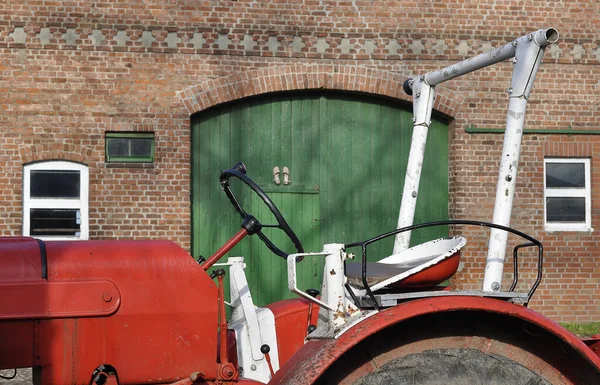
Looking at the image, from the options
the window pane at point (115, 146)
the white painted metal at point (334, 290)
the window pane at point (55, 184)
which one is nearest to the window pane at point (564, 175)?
the window pane at point (115, 146)

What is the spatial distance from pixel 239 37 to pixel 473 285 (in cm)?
475

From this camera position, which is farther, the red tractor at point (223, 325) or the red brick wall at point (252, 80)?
the red brick wall at point (252, 80)

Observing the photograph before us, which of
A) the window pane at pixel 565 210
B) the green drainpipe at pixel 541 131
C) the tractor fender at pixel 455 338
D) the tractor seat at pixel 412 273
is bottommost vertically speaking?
the tractor fender at pixel 455 338

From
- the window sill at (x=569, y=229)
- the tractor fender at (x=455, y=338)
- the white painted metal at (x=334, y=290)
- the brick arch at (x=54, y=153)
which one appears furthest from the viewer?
the window sill at (x=569, y=229)

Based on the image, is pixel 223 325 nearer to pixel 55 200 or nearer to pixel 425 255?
pixel 425 255

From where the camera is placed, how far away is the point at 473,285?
1230 cm

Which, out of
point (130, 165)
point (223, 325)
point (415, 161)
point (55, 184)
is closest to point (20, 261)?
point (223, 325)

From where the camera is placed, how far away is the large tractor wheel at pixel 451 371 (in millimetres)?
A: 3367

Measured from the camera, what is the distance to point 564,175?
12688 mm

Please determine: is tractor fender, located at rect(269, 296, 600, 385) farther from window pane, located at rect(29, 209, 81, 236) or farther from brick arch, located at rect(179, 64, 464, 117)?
window pane, located at rect(29, 209, 81, 236)

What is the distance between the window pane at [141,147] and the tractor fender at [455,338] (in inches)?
335

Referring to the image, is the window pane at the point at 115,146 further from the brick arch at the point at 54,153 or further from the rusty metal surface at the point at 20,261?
the rusty metal surface at the point at 20,261

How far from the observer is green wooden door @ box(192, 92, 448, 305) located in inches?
475

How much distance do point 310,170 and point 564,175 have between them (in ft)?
12.2
